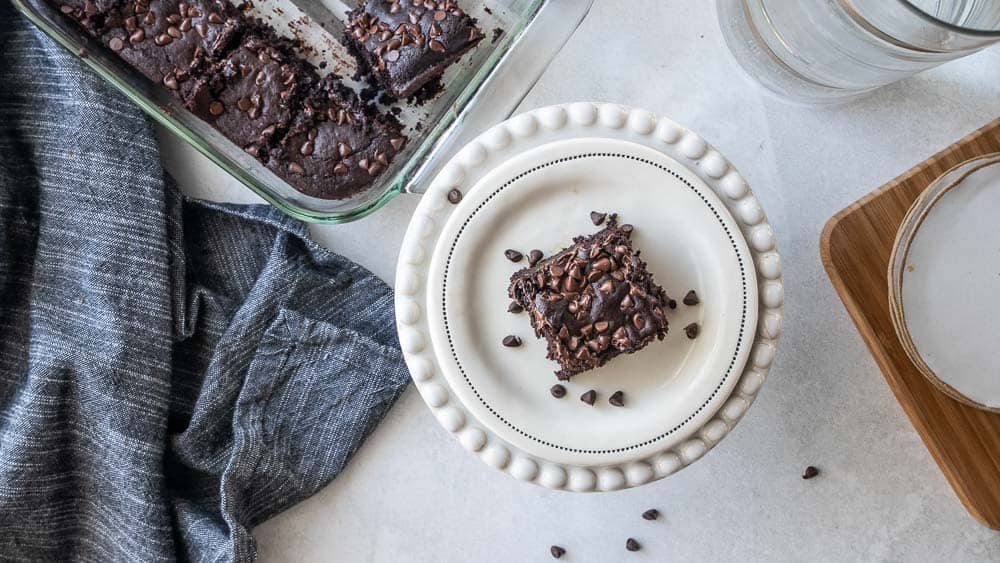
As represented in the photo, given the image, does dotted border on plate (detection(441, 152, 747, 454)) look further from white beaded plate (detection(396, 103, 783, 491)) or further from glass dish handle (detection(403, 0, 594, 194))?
glass dish handle (detection(403, 0, 594, 194))

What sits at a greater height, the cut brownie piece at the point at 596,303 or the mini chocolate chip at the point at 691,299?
the mini chocolate chip at the point at 691,299

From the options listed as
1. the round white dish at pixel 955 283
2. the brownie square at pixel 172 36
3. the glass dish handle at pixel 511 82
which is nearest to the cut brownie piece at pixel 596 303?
the glass dish handle at pixel 511 82

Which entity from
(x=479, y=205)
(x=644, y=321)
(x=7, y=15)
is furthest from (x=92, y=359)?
(x=644, y=321)

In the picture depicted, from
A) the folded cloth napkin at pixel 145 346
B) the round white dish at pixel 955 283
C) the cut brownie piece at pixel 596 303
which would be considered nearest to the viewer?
the cut brownie piece at pixel 596 303

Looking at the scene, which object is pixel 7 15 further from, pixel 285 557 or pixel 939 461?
pixel 939 461

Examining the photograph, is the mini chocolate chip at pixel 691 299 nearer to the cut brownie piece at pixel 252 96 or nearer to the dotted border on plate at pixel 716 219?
the dotted border on plate at pixel 716 219

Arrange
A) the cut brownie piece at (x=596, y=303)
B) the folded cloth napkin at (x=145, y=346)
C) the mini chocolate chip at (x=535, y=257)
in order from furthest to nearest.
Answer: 1. the folded cloth napkin at (x=145, y=346)
2. the mini chocolate chip at (x=535, y=257)
3. the cut brownie piece at (x=596, y=303)
